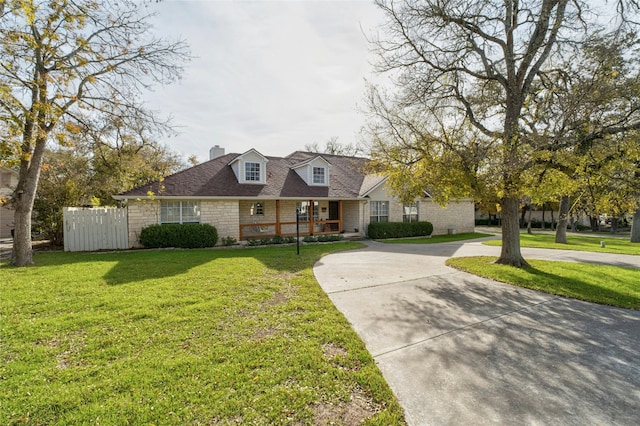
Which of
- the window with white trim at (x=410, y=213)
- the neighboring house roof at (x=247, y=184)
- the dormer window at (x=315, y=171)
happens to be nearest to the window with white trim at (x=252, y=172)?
the neighboring house roof at (x=247, y=184)

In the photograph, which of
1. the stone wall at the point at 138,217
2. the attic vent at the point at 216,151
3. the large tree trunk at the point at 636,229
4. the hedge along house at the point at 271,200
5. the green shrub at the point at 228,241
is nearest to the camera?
the stone wall at the point at 138,217

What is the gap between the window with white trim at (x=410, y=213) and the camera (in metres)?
20.9

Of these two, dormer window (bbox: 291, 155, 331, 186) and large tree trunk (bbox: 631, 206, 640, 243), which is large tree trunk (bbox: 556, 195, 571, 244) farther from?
dormer window (bbox: 291, 155, 331, 186)

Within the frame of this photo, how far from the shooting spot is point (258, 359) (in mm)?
3623

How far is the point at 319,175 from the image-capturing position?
19.4m

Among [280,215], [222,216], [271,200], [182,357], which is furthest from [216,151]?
[182,357]

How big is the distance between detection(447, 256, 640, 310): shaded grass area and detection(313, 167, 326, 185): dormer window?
10.7 metres

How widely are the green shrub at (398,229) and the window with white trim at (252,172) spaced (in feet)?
26.4

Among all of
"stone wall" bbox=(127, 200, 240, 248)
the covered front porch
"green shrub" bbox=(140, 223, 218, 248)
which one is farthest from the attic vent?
"green shrub" bbox=(140, 223, 218, 248)

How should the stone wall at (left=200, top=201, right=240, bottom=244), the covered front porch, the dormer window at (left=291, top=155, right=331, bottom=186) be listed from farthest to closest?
1. the dormer window at (left=291, top=155, right=331, bottom=186)
2. the covered front porch
3. the stone wall at (left=200, top=201, right=240, bottom=244)

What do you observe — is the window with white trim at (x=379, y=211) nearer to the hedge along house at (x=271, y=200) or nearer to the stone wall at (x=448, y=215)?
the hedge along house at (x=271, y=200)

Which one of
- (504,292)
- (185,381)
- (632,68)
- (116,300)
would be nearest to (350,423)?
(185,381)

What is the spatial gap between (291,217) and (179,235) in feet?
23.5

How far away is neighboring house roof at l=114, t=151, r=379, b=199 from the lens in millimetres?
14544
